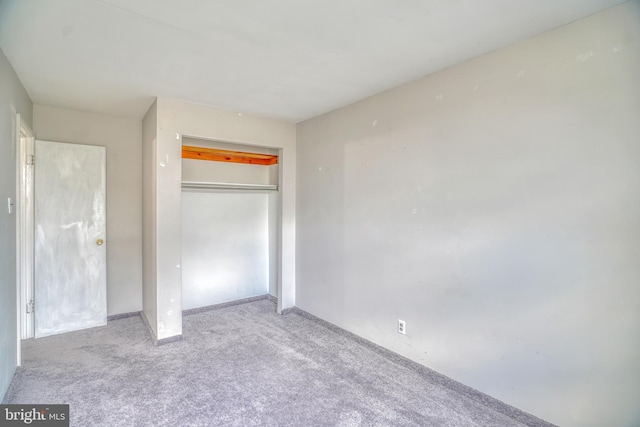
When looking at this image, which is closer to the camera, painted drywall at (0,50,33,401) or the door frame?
painted drywall at (0,50,33,401)

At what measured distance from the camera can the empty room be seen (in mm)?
1711

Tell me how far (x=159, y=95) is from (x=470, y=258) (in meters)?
3.06

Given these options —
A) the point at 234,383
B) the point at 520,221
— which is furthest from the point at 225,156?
the point at 520,221

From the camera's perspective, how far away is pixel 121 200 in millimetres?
3811

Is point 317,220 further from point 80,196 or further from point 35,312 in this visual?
point 35,312

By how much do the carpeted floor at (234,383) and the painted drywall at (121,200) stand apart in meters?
0.57

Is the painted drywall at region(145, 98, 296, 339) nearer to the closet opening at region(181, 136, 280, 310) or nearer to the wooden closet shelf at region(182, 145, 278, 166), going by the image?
the closet opening at region(181, 136, 280, 310)

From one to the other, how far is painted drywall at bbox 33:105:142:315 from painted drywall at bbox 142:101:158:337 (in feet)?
0.42

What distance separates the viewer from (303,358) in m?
2.83

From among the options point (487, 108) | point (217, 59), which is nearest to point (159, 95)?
point (217, 59)

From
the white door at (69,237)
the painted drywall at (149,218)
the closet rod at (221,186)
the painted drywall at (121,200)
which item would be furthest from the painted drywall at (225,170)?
the white door at (69,237)

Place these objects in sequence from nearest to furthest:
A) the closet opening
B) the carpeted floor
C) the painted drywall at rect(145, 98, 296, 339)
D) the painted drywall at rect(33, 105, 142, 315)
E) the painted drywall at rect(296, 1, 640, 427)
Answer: the painted drywall at rect(296, 1, 640, 427) → the carpeted floor → the painted drywall at rect(145, 98, 296, 339) → the painted drywall at rect(33, 105, 142, 315) → the closet opening

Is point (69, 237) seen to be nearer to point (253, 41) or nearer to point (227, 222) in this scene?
point (227, 222)

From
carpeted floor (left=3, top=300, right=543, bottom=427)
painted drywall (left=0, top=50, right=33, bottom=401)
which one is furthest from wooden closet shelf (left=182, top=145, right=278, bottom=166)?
carpeted floor (left=3, top=300, right=543, bottom=427)
